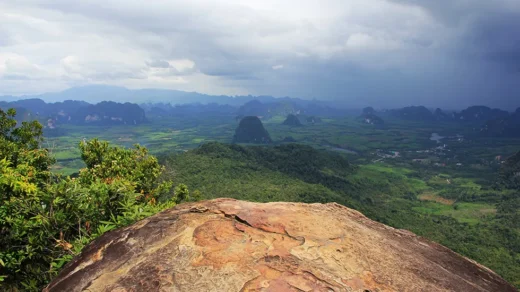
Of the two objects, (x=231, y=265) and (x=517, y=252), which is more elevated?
(x=231, y=265)

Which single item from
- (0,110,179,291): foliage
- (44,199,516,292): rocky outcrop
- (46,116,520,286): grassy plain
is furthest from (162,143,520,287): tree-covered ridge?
(44,199,516,292): rocky outcrop

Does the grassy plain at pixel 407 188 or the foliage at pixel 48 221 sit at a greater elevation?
the foliage at pixel 48 221

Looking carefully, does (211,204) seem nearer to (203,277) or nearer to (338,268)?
(203,277)

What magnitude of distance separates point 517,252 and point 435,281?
58.0m

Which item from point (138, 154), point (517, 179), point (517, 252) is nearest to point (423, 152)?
point (517, 179)

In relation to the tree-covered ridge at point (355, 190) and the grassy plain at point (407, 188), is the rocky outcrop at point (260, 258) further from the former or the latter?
the tree-covered ridge at point (355, 190)

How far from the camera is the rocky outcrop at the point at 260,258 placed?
4922 mm

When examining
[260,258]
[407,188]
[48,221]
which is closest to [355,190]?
[407,188]

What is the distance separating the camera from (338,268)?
526 centimetres

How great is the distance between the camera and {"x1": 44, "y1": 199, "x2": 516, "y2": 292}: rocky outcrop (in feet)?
16.1

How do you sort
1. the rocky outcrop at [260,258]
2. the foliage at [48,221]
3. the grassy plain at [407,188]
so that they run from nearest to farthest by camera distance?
the rocky outcrop at [260,258] < the foliage at [48,221] < the grassy plain at [407,188]

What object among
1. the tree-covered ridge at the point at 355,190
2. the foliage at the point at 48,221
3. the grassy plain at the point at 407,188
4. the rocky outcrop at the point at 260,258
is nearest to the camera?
the rocky outcrop at the point at 260,258

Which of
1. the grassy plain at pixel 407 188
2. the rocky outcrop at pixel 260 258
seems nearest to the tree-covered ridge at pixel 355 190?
the grassy plain at pixel 407 188

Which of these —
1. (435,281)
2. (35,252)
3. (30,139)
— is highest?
(30,139)
